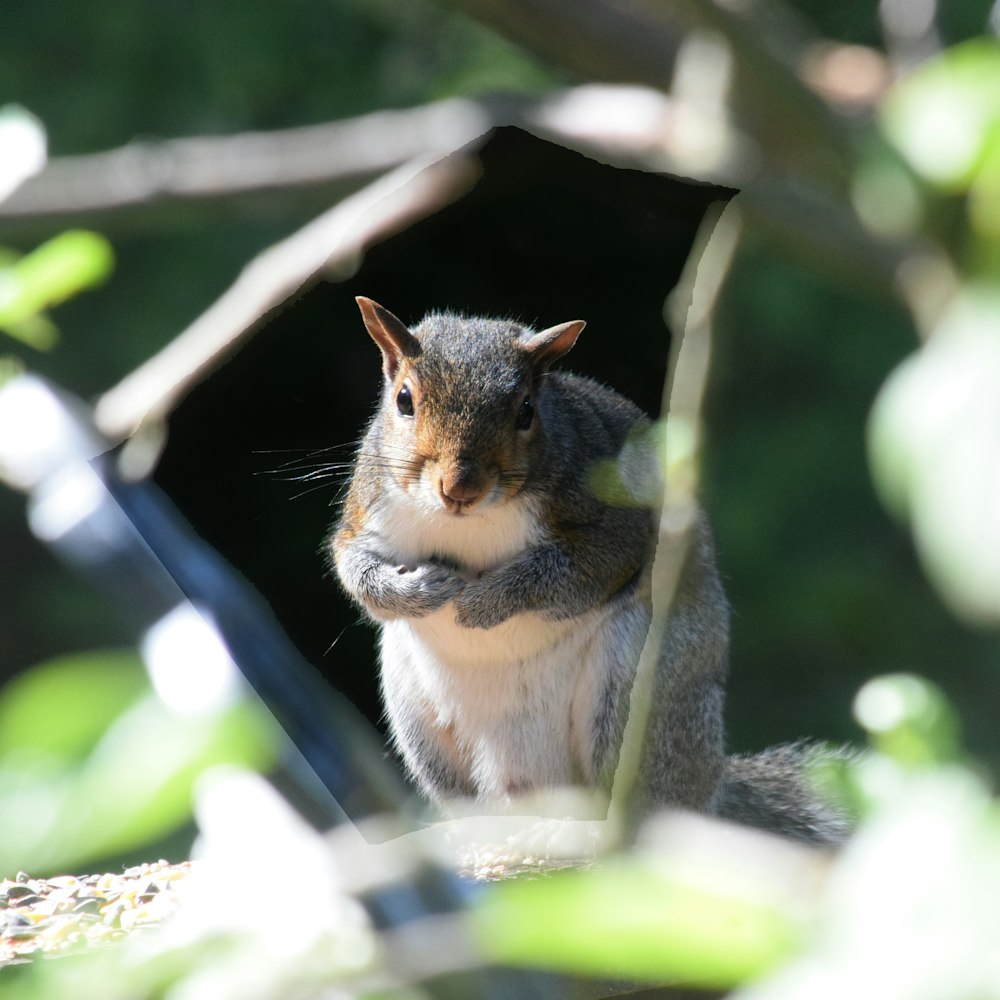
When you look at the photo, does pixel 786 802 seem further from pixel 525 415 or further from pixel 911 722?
pixel 911 722

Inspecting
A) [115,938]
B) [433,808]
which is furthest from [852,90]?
[433,808]

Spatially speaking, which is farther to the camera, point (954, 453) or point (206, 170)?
point (206, 170)

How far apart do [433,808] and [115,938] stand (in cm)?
89

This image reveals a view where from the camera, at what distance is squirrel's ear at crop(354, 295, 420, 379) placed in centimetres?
148

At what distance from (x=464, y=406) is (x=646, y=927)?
48.4 inches

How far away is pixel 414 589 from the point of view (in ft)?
5.17

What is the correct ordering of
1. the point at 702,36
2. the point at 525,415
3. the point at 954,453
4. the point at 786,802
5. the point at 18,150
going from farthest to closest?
1. the point at 786,802
2. the point at 525,415
3. the point at 18,150
4. the point at 702,36
5. the point at 954,453

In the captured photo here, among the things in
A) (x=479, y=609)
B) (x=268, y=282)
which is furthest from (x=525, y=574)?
(x=268, y=282)

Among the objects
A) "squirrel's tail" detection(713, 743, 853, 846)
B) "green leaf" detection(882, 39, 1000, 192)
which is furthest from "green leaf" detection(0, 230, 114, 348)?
"squirrel's tail" detection(713, 743, 853, 846)

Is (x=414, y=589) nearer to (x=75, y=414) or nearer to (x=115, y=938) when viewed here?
(x=115, y=938)

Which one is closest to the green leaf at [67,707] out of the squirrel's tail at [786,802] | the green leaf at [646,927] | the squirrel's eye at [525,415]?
the green leaf at [646,927]

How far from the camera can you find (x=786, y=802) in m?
1.75

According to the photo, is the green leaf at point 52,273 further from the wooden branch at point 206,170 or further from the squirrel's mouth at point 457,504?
the squirrel's mouth at point 457,504

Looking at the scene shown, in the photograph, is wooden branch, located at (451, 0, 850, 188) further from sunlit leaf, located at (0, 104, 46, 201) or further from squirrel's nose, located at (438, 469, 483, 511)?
squirrel's nose, located at (438, 469, 483, 511)
